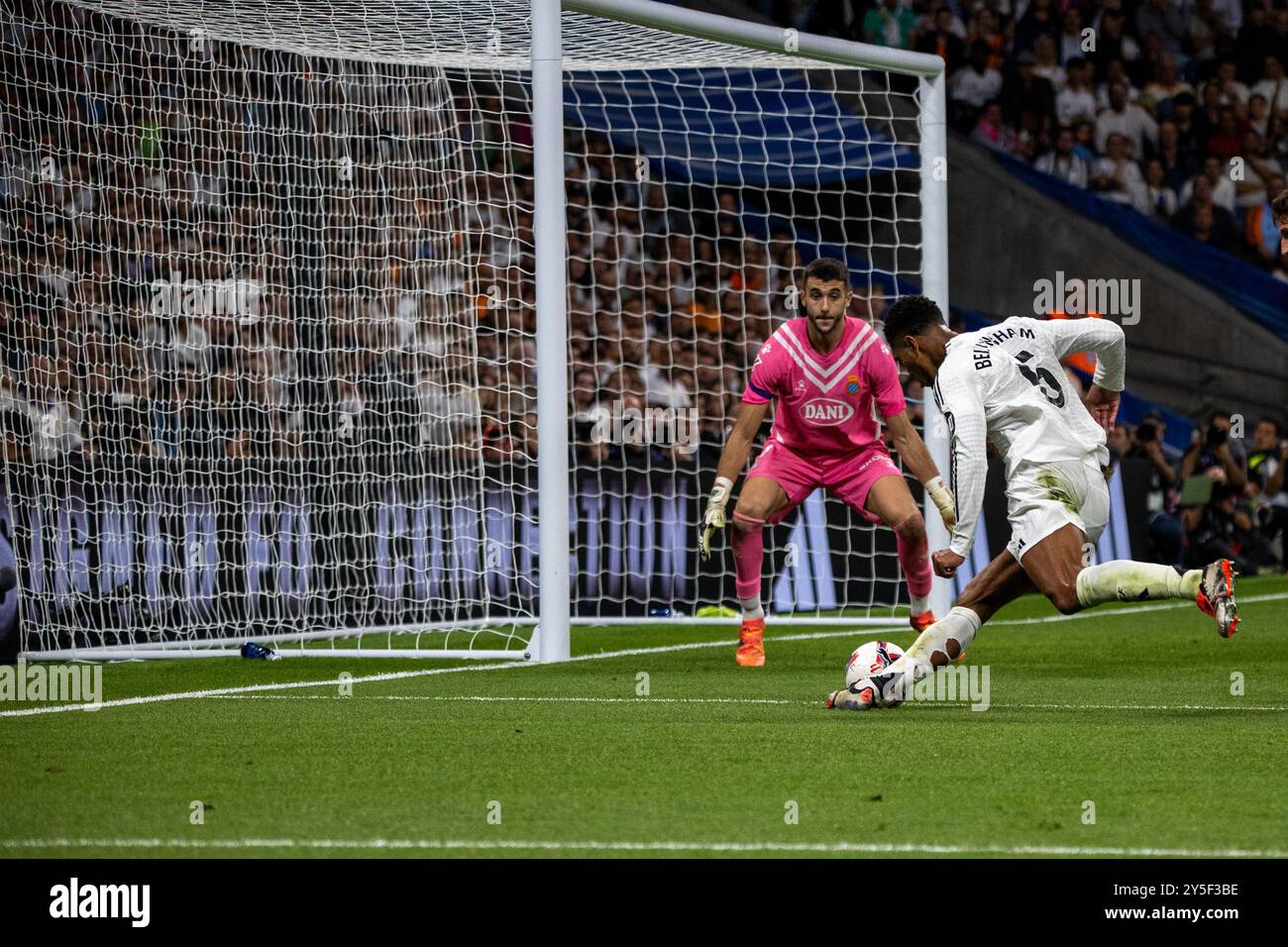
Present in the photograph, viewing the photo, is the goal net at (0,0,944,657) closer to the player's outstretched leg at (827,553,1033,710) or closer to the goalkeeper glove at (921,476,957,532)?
the goalkeeper glove at (921,476,957,532)

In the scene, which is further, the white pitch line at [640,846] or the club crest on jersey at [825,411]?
the club crest on jersey at [825,411]

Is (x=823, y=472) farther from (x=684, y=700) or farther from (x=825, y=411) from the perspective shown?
(x=684, y=700)

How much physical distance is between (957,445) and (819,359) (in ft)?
8.43

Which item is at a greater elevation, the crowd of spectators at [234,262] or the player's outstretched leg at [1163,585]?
the crowd of spectators at [234,262]

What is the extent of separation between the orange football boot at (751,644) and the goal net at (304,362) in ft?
3.88

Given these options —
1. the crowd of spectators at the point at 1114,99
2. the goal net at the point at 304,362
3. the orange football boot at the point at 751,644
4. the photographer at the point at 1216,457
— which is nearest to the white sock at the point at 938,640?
the orange football boot at the point at 751,644

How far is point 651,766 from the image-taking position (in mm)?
5809

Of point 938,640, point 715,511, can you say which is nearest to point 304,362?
point 715,511

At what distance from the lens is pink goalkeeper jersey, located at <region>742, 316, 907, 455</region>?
941 cm

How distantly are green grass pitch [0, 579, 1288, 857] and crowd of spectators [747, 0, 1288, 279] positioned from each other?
11.3 m

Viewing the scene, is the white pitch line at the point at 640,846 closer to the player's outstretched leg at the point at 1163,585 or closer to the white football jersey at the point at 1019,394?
the player's outstretched leg at the point at 1163,585

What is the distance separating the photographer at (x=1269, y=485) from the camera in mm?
16688

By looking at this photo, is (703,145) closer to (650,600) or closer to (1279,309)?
(650,600)
